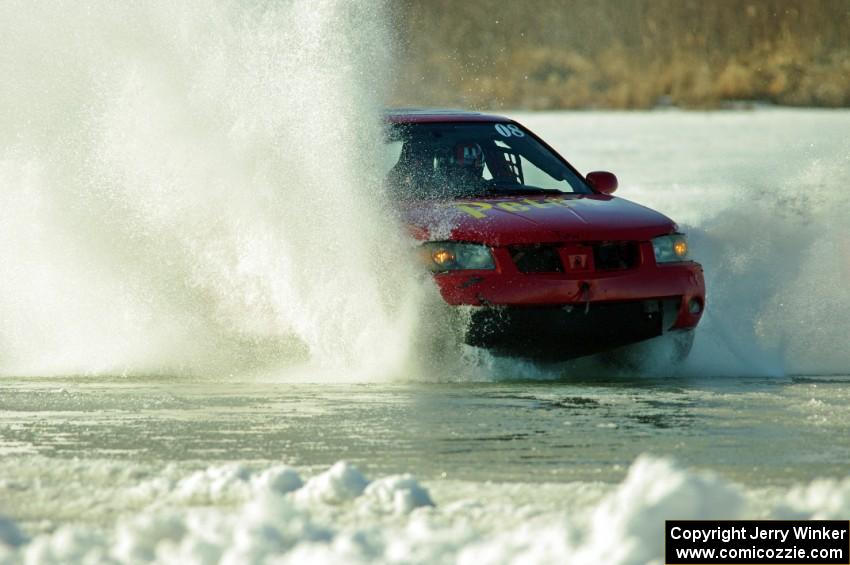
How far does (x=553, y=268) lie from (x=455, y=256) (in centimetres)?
51

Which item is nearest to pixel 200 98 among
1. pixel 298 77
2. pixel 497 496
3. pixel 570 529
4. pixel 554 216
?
pixel 298 77

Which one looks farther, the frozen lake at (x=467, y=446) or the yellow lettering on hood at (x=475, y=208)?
the yellow lettering on hood at (x=475, y=208)

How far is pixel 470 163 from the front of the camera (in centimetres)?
987

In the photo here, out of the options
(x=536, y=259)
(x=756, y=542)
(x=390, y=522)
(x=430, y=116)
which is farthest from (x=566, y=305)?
(x=756, y=542)

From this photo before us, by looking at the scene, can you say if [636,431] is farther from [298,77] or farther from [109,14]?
[109,14]

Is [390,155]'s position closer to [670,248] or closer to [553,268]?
[553,268]

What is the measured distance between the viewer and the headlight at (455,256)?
8477mm

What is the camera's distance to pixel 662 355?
358 inches

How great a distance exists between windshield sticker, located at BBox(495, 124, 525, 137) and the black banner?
550cm

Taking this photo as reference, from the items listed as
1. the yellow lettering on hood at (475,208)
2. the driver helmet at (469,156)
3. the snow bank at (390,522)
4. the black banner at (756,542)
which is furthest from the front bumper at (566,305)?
the black banner at (756,542)

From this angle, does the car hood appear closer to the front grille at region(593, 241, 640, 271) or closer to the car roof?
the front grille at region(593, 241, 640, 271)

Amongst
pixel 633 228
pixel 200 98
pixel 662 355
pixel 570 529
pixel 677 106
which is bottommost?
pixel 570 529

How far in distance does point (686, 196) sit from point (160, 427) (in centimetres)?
1251

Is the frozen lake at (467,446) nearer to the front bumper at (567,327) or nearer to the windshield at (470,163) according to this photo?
the front bumper at (567,327)
